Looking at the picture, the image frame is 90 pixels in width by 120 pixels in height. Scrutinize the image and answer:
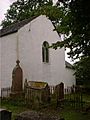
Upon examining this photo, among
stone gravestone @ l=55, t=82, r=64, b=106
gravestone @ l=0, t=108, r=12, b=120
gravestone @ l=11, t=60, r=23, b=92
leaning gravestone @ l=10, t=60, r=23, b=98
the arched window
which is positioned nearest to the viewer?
gravestone @ l=0, t=108, r=12, b=120

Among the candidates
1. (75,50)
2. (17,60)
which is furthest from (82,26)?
(17,60)

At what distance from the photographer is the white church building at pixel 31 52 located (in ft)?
82.1

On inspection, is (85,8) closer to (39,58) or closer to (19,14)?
(39,58)

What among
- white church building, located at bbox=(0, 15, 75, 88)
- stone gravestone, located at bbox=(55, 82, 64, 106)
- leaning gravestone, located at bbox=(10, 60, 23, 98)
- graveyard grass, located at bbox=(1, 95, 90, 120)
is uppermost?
white church building, located at bbox=(0, 15, 75, 88)

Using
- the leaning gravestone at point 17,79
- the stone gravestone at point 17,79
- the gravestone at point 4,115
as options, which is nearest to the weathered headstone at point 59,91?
the leaning gravestone at point 17,79

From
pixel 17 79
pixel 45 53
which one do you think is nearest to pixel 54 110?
pixel 17 79

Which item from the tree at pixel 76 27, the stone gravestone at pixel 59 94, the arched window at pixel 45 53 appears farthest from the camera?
the arched window at pixel 45 53

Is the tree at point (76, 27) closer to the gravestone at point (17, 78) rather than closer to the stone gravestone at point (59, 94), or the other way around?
the stone gravestone at point (59, 94)

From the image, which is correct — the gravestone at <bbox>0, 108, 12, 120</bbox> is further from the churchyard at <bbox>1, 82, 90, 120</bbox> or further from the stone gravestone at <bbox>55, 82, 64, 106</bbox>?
the stone gravestone at <bbox>55, 82, 64, 106</bbox>

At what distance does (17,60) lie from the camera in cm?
2383

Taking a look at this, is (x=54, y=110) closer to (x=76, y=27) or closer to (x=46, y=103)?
(x=46, y=103)

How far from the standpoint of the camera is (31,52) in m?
26.1

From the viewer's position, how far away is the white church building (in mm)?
25016

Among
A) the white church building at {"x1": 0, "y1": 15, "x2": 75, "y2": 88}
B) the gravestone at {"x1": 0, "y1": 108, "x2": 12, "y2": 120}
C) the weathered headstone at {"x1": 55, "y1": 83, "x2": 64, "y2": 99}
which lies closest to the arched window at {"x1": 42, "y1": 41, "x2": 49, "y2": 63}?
the white church building at {"x1": 0, "y1": 15, "x2": 75, "y2": 88}
